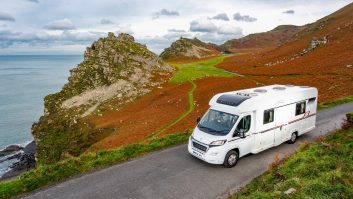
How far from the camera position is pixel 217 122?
55.9ft

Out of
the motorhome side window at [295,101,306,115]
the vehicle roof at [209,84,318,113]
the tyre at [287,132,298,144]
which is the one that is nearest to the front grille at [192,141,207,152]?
the vehicle roof at [209,84,318,113]

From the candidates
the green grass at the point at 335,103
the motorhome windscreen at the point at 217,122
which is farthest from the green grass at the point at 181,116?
the green grass at the point at 335,103

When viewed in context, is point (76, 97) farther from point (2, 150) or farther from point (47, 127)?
point (2, 150)

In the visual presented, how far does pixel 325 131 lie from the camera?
71.6 ft

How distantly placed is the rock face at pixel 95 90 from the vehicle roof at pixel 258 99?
25.4 m

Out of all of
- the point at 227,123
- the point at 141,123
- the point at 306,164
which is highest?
the point at 227,123

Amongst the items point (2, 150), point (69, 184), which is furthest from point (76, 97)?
point (69, 184)

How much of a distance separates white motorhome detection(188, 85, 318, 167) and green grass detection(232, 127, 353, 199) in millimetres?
2082

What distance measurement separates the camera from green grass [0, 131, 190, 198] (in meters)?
14.8

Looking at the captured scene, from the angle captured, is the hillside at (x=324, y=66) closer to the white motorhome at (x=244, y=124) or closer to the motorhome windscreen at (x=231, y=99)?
the white motorhome at (x=244, y=124)

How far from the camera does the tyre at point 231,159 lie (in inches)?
634

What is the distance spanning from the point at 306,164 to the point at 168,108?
31438mm

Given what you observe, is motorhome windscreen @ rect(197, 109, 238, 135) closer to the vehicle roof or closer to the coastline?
the vehicle roof

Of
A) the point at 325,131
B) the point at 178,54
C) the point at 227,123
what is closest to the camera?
the point at 227,123
